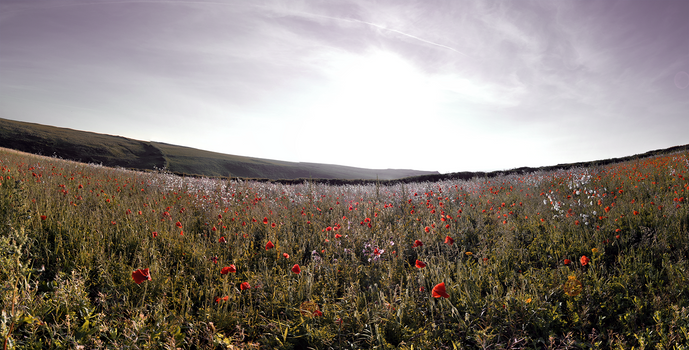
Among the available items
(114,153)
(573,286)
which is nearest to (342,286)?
(573,286)

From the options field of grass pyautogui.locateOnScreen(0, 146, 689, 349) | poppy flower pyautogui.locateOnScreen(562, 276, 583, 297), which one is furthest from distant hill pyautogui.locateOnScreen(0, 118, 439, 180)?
poppy flower pyautogui.locateOnScreen(562, 276, 583, 297)

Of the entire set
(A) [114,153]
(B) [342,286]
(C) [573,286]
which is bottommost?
(B) [342,286]

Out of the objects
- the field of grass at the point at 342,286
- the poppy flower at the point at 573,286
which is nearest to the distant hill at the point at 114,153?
the field of grass at the point at 342,286

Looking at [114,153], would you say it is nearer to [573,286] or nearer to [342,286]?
[342,286]

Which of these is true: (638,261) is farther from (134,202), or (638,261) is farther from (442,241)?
(134,202)

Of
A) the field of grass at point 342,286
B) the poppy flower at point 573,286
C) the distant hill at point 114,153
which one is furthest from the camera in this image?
the distant hill at point 114,153

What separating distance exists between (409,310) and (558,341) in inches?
45.6

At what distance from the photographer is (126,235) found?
3.67 meters

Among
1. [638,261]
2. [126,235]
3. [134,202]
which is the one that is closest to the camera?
[638,261]

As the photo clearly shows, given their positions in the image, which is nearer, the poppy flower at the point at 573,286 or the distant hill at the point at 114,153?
the poppy flower at the point at 573,286

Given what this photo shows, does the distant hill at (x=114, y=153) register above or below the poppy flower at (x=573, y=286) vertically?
above

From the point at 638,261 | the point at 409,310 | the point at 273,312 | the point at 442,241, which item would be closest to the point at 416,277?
the point at 409,310

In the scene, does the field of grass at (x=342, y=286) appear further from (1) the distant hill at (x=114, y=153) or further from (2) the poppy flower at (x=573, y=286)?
(1) the distant hill at (x=114, y=153)

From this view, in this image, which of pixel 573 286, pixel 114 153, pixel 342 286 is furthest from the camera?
pixel 114 153
